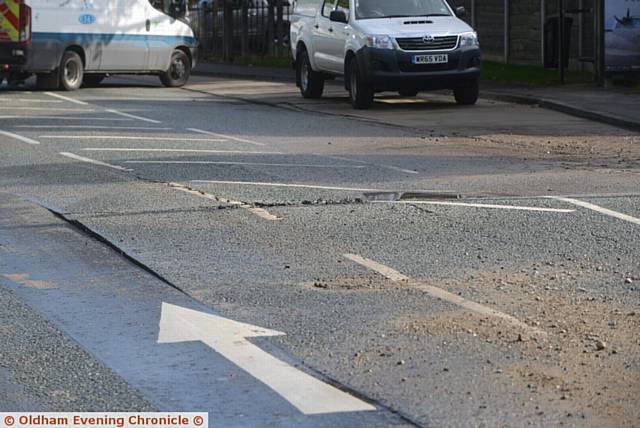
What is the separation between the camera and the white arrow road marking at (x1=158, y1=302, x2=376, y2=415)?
5.82 meters

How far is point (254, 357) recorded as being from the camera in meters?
6.59

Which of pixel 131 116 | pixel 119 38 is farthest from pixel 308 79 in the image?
pixel 119 38

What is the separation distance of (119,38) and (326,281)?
20551 millimetres

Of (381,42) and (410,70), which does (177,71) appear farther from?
(410,70)

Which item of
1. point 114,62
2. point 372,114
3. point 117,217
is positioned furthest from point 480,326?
point 114,62

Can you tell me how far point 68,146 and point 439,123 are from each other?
18.2ft

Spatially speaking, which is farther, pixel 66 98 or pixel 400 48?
pixel 66 98

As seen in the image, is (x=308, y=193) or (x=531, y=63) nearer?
(x=308, y=193)

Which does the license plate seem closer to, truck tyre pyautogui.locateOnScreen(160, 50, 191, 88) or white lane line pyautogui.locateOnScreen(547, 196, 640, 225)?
truck tyre pyautogui.locateOnScreen(160, 50, 191, 88)

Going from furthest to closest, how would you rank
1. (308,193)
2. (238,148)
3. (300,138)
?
(300,138) → (238,148) → (308,193)

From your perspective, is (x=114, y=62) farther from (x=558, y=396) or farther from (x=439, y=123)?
(x=558, y=396)

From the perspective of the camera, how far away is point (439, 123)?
65.3 feet

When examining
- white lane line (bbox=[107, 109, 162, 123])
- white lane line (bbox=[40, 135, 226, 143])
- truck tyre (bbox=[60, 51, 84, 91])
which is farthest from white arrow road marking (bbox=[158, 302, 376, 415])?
truck tyre (bbox=[60, 51, 84, 91])

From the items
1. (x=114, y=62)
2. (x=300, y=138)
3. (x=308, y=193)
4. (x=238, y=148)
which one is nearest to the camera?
(x=308, y=193)
